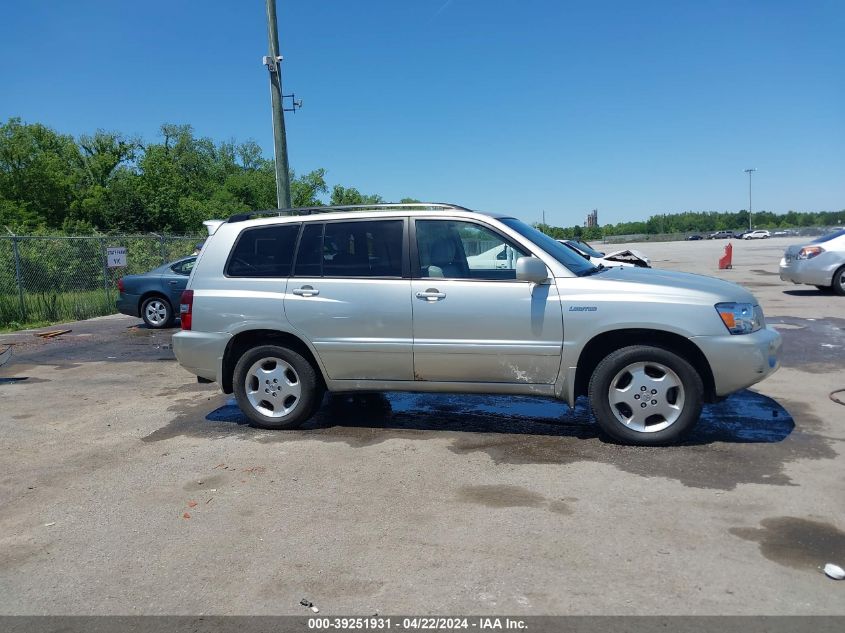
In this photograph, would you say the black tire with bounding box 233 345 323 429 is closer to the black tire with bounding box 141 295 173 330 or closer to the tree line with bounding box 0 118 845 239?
the black tire with bounding box 141 295 173 330

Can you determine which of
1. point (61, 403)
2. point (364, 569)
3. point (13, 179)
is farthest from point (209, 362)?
point (13, 179)

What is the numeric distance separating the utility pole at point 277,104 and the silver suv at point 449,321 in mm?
8901

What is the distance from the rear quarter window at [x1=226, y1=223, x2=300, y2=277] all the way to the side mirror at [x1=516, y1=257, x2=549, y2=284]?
6.87 ft

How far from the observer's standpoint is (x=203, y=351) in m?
6.04

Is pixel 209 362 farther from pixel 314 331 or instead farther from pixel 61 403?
pixel 61 403

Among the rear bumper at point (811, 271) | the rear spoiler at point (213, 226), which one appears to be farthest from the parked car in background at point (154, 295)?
the rear bumper at point (811, 271)

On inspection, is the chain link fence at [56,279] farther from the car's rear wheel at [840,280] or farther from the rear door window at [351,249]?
the car's rear wheel at [840,280]

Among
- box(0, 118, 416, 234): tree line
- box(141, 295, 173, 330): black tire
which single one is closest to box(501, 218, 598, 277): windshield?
box(141, 295, 173, 330): black tire

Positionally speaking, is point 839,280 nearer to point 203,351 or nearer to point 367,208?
point 367,208

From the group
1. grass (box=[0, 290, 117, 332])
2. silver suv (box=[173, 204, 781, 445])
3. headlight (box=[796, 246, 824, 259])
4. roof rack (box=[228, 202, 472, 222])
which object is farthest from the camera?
grass (box=[0, 290, 117, 332])

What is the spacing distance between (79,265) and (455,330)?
15853 millimetres

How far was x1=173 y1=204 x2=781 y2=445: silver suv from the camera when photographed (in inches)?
204

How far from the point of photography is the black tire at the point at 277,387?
593 cm

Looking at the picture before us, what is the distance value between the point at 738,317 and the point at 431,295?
2.41 metres
